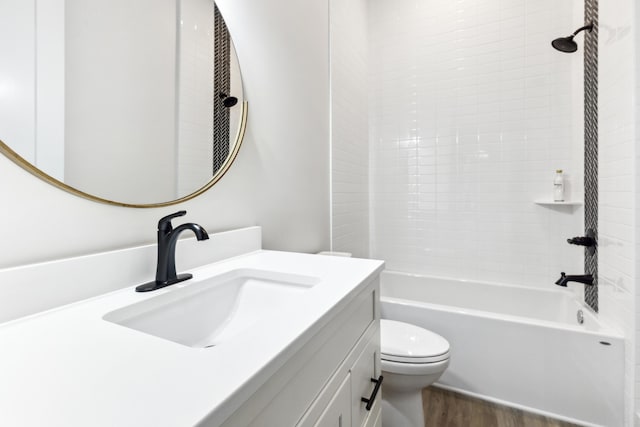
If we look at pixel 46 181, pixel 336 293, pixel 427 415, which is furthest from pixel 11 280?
pixel 427 415

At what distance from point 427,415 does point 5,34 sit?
204cm

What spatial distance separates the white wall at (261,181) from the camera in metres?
0.64

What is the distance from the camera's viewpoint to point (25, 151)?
24.5 inches

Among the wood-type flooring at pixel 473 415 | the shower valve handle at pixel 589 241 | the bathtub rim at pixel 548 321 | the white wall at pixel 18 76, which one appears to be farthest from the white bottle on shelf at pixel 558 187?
the white wall at pixel 18 76

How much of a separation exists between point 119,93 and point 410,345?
145cm

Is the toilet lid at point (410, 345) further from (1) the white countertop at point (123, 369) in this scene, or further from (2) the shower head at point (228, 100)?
(2) the shower head at point (228, 100)

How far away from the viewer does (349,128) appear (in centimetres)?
239

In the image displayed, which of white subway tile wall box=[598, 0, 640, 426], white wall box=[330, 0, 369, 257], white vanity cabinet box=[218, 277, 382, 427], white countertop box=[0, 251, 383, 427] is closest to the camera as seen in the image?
white countertop box=[0, 251, 383, 427]

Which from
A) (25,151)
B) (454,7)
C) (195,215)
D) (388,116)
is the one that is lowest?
(195,215)

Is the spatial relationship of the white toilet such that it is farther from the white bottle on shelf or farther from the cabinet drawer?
the white bottle on shelf

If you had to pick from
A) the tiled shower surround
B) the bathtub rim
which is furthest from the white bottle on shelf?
the bathtub rim

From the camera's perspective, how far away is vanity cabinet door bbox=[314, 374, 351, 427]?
61 cm

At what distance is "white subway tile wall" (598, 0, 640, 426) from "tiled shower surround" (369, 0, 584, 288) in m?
0.46

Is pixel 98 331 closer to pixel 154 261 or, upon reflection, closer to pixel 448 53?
pixel 154 261
